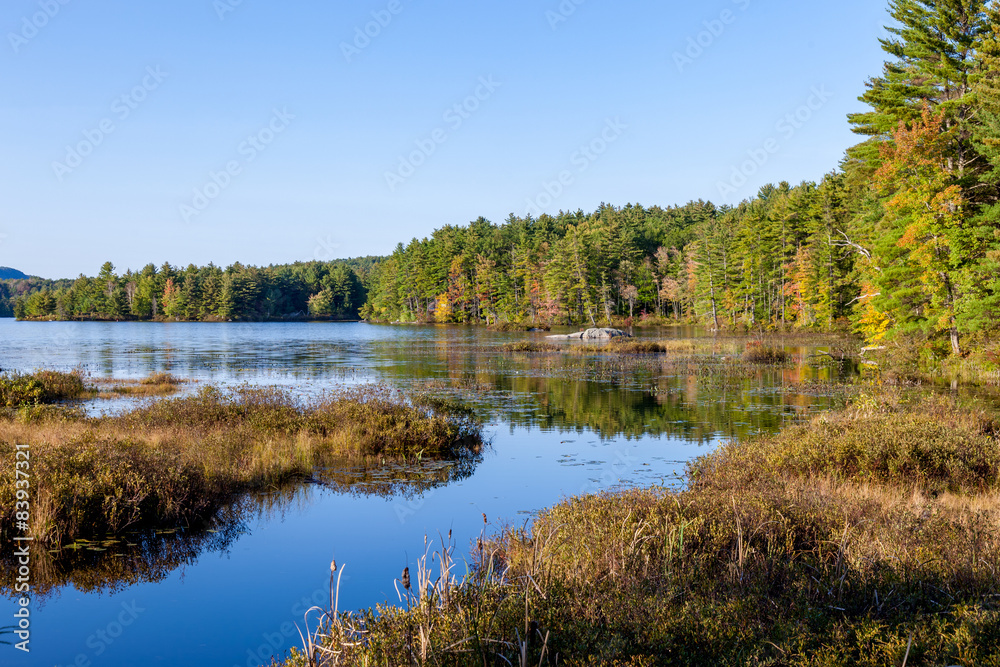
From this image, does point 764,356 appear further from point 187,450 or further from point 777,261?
point 777,261

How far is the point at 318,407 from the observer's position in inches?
655

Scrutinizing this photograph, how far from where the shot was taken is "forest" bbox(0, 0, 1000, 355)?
29.5m

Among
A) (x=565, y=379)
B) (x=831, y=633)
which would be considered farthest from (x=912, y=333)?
(x=831, y=633)

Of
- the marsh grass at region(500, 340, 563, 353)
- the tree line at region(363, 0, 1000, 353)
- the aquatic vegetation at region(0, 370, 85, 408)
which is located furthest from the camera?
the marsh grass at region(500, 340, 563, 353)

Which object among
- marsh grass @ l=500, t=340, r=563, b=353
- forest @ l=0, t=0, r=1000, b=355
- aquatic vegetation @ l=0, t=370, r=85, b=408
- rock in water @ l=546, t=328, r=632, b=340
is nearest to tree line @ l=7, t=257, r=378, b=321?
forest @ l=0, t=0, r=1000, b=355

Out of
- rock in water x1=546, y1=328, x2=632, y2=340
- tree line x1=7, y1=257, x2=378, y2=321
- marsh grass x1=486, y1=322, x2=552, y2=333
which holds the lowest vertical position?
rock in water x1=546, y1=328, x2=632, y2=340

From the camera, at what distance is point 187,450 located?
1156cm

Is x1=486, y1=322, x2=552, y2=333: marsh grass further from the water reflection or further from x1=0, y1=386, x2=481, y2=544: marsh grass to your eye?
the water reflection

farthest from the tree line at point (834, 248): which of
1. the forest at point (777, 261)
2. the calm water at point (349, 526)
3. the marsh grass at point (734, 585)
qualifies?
the marsh grass at point (734, 585)

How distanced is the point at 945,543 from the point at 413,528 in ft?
21.4

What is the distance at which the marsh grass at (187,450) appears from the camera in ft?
28.1

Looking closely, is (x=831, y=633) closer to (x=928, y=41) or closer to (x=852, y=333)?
(x=928, y=41)

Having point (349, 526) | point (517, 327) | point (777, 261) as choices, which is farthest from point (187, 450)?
point (517, 327)

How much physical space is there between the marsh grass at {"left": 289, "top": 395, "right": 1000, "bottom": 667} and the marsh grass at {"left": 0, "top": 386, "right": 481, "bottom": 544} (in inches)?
182
